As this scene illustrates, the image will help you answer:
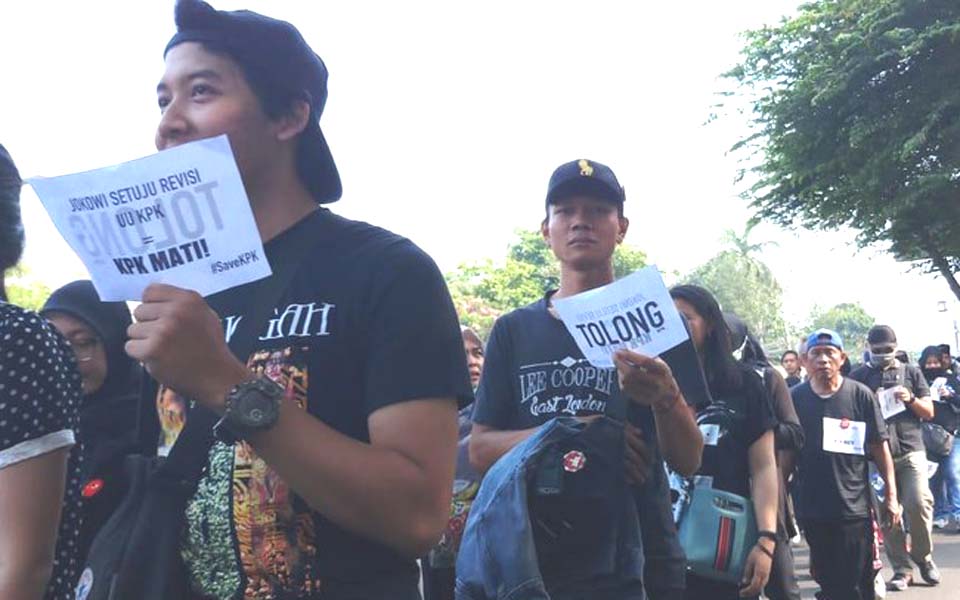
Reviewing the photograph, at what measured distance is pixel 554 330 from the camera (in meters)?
3.24

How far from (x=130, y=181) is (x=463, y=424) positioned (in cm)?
417

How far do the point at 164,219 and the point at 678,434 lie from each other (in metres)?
1.77

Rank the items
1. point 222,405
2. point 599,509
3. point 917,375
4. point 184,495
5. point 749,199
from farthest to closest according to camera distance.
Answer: point 749,199
point 917,375
point 599,509
point 184,495
point 222,405

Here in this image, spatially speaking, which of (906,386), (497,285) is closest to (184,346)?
(906,386)

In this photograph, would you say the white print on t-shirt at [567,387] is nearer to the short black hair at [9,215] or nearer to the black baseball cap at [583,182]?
the black baseball cap at [583,182]

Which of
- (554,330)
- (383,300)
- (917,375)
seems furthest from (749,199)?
(383,300)

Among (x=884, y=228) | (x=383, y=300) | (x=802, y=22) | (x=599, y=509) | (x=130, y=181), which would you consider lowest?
(x=599, y=509)

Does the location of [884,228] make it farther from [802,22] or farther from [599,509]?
[599,509]

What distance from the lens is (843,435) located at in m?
6.81

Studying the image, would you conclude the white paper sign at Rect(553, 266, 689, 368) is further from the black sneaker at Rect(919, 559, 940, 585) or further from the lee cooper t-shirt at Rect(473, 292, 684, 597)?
the black sneaker at Rect(919, 559, 940, 585)

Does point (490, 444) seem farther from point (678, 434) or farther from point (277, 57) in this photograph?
point (277, 57)

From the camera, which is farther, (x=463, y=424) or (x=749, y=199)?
(x=749, y=199)

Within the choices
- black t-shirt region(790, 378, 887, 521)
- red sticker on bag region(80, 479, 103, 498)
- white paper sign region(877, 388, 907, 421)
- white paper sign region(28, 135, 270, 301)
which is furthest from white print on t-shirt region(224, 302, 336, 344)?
white paper sign region(877, 388, 907, 421)

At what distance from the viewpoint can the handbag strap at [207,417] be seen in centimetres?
170
